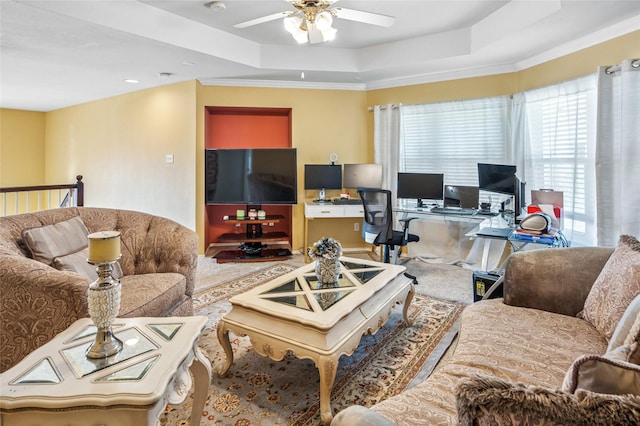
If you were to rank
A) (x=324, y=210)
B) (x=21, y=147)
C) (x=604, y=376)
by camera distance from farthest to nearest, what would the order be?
(x=21, y=147) → (x=324, y=210) → (x=604, y=376)

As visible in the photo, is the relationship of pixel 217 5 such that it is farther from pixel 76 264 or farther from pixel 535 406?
pixel 535 406

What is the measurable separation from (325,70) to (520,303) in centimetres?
367

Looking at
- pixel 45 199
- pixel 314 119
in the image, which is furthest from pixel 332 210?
pixel 45 199

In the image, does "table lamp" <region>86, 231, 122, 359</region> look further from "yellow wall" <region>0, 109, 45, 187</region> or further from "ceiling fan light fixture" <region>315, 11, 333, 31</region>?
"yellow wall" <region>0, 109, 45, 187</region>

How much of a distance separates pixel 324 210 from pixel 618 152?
10.4ft

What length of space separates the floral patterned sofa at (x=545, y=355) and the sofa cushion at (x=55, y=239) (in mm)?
2062

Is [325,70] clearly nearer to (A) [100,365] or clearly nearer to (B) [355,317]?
(B) [355,317]

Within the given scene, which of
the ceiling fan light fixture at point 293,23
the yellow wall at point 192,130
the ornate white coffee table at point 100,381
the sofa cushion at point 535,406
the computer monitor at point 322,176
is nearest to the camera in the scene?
the sofa cushion at point 535,406

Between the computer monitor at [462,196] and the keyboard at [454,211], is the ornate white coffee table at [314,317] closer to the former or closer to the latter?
the keyboard at [454,211]

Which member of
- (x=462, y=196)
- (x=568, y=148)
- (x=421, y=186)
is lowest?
(x=462, y=196)

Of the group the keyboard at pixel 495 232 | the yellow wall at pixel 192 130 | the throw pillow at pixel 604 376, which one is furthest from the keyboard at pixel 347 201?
the throw pillow at pixel 604 376

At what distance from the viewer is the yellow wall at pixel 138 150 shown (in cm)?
498

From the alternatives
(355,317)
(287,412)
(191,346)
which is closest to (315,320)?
(355,317)

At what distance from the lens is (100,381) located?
113 centimetres
